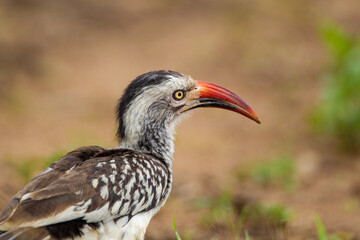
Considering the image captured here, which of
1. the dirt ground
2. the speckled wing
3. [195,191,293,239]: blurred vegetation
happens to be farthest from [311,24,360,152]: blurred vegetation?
the speckled wing

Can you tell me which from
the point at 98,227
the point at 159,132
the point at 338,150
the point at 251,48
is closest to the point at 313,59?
the point at 251,48

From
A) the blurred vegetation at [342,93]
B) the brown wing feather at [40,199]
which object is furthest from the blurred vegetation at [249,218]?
the blurred vegetation at [342,93]

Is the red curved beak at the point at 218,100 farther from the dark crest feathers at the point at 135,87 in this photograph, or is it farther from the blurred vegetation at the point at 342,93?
the blurred vegetation at the point at 342,93

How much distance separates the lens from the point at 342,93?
6660 millimetres

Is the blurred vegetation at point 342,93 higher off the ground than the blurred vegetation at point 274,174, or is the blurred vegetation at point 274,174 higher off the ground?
the blurred vegetation at point 342,93

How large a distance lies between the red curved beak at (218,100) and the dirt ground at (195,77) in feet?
3.24

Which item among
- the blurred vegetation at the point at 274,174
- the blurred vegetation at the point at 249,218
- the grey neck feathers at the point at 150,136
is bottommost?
the blurred vegetation at the point at 249,218

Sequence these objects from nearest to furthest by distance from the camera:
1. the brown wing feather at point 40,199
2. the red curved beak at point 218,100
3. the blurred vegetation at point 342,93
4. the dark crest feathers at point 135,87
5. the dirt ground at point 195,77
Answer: the brown wing feather at point 40,199 < the dark crest feathers at point 135,87 < the red curved beak at point 218,100 < the dirt ground at point 195,77 < the blurred vegetation at point 342,93

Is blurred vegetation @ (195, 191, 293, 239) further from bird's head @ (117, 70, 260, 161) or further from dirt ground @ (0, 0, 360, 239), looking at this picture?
bird's head @ (117, 70, 260, 161)

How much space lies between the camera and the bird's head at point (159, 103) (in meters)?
4.17

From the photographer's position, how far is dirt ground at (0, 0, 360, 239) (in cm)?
606

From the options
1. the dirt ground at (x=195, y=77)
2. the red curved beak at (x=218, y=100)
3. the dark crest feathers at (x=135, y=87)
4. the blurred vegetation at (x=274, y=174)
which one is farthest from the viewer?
the blurred vegetation at (x=274, y=174)

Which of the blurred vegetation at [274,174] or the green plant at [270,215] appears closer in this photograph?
the green plant at [270,215]

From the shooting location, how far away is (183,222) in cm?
540
